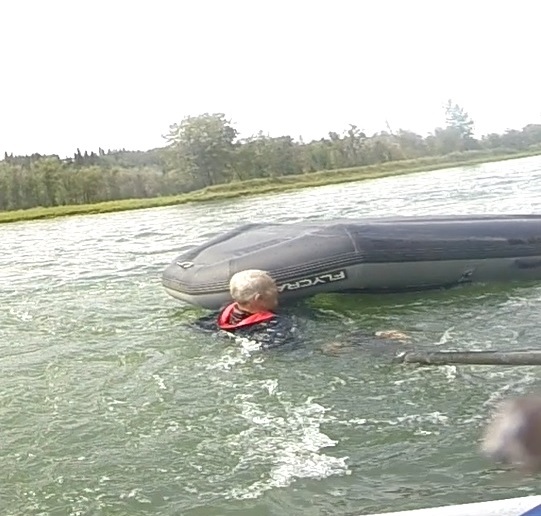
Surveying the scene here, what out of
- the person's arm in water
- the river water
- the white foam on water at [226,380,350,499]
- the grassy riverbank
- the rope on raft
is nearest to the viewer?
the rope on raft

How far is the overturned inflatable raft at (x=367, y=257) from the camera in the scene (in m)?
5.95

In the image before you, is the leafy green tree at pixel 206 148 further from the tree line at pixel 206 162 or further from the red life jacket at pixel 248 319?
the red life jacket at pixel 248 319

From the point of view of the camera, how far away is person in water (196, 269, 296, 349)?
16.2 ft

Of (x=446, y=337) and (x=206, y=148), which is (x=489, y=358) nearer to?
(x=446, y=337)

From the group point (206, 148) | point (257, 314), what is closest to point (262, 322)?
point (257, 314)

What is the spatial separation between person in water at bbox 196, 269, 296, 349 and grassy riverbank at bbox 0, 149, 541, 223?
2088 cm

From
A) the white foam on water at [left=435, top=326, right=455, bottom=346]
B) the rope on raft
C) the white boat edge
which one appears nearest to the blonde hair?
the white foam on water at [left=435, top=326, right=455, bottom=346]

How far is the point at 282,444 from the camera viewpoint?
3.53 metres

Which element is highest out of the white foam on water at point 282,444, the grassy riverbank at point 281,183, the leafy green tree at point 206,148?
the leafy green tree at point 206,148

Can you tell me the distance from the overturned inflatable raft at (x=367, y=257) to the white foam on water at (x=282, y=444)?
5.97 ft

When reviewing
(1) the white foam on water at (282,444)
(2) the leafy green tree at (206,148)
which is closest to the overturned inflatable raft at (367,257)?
(1) the white foam on water at (282,444)

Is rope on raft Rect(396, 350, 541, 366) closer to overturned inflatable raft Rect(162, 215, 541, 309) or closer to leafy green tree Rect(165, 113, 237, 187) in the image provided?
overturned inflatable raft Rect(162, 215, 541, 309)

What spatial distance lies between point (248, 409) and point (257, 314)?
1.06m

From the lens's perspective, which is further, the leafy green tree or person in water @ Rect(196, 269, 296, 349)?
the leafy green tree
